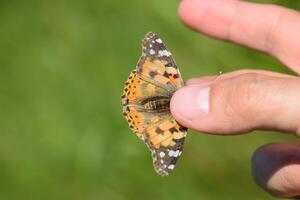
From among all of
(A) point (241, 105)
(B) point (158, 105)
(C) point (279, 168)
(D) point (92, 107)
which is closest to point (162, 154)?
(B) point (158, 105)

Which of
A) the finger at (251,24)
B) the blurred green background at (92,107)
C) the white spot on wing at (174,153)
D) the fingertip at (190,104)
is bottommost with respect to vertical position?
the blurred green background at (92,107)

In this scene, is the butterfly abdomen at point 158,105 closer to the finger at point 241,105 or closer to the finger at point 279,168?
the finger at point 241,105

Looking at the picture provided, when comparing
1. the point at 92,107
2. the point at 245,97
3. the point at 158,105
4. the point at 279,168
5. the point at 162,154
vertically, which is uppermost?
the point at 245,97

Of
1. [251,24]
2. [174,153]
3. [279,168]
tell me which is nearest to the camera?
[174,153]

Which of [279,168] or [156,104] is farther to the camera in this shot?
[279,168]

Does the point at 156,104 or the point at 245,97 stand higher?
the point at 245,97

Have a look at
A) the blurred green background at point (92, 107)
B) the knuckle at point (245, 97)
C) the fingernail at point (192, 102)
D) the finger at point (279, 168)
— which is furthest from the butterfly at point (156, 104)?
Answer: the blurred green background at point (92, 107)

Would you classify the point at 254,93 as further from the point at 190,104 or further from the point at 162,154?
the point at 162,154
